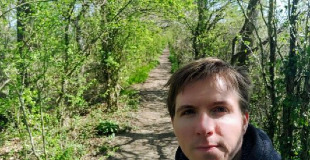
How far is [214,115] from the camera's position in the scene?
3.97 feet

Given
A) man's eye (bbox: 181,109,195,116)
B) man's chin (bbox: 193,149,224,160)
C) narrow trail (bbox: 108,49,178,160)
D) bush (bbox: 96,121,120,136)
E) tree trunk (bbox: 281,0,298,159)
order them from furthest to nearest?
bush (bbox: 96,121,120,136) < narrow trail (bbox: 108,49,178,160) < tree trunk (bbox: 281,0,298,159) < man's eye (bbox: 181,109,195,116) < man's chin (bbox: 193,149,224,160)

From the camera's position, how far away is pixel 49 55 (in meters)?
4.79

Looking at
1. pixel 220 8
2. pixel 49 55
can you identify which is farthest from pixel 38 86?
pixel 220 8

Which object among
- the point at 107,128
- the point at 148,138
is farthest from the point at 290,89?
the point at 107,128

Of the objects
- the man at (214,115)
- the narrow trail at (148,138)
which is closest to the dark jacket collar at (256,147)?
the man at (214,115)

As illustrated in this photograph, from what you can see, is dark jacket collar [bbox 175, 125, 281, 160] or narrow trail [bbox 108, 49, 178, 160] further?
narrow trail [bbox 108, 49, 178, 160]

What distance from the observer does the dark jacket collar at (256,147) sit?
126cm

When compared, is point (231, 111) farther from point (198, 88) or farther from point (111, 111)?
point (111, 111)

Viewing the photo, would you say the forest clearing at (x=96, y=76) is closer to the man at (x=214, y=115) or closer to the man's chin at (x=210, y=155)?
the man at (x=214, y=115)

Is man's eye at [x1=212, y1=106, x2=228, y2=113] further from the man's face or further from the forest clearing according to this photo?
the forest clearing

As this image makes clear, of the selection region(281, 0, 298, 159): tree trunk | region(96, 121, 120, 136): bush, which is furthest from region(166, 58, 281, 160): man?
region(96, 121, 120, 136): bush

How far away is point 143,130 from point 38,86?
527 cm

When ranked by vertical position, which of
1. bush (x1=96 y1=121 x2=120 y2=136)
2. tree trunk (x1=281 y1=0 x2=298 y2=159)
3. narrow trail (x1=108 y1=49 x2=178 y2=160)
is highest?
tree trunk (x1=281 y1=0 x2=298 y2=159)

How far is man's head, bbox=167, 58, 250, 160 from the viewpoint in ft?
3.82
